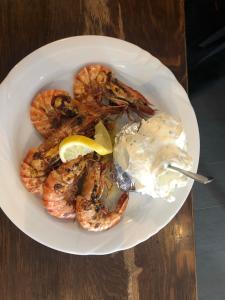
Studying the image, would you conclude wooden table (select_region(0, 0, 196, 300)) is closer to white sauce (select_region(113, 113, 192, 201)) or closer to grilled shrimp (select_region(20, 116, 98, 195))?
grilled shrimp (select_region(20, 116, 98, 195))

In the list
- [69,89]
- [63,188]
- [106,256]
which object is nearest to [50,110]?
[69,89]

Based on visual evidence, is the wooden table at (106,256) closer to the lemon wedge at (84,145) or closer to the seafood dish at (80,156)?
the seafood dish at (80,156)

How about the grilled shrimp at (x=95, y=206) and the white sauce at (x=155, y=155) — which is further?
the grilled shrimp at (x=95, y=206)

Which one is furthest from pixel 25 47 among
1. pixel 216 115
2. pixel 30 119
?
pixel 216 115

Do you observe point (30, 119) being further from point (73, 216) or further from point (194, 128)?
point (194, 128)

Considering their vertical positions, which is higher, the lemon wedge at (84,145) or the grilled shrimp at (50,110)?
the grilled shrimp at (50,110)

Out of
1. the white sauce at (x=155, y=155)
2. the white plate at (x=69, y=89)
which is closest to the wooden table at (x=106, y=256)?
the white plate at (x=69, y=89)
